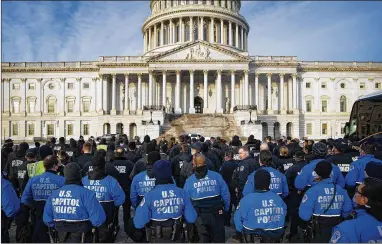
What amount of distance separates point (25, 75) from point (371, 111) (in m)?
61.5

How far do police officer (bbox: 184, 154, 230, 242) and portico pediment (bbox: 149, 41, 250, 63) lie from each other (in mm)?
52028

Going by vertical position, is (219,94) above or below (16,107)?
above

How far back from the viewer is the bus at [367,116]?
780 inches

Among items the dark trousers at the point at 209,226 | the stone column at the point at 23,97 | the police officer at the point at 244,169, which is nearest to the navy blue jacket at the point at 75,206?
the dark trousers at the point at 209,226

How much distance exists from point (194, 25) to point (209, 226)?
229 ft

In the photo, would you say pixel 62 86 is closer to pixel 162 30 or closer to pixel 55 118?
pixel 55 118

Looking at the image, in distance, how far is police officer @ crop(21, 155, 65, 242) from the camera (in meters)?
6.71

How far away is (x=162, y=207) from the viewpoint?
5438 mm

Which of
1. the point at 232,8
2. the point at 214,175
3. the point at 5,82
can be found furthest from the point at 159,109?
the point at 214,175

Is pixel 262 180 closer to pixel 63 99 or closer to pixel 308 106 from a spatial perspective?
pixel 308 106

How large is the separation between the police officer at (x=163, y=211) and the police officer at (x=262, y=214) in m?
0.96

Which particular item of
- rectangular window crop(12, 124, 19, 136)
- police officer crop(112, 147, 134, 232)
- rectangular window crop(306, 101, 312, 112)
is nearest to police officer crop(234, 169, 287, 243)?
police officer crop(112, 147, 134, 232)

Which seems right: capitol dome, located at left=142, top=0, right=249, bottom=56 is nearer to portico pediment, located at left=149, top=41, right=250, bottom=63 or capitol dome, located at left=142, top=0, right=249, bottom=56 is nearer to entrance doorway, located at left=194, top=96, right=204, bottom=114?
portico pediment, located at left=149, top=41, right=250, bottom=63

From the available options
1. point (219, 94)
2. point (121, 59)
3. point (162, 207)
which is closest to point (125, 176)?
point (162, 207)
